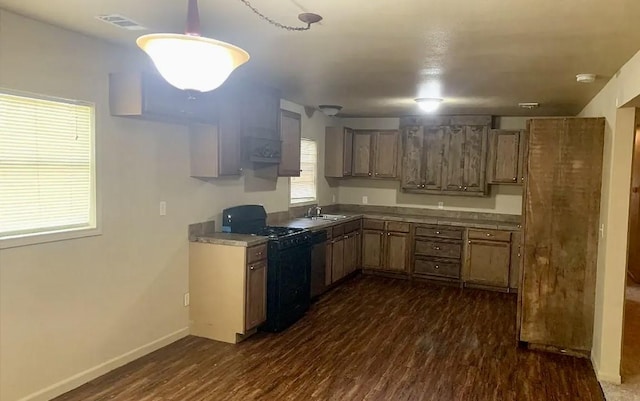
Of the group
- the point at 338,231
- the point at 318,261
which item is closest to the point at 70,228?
the point at 318,261

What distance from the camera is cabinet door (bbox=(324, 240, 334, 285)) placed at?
6008 millimetres

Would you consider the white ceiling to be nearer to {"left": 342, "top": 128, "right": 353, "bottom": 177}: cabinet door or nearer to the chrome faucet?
the chrome faucet

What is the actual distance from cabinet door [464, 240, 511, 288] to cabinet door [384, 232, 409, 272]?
0.87 metres

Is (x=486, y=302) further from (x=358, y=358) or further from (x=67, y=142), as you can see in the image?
(x=67, y=142)

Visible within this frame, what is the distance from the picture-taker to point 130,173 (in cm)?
370

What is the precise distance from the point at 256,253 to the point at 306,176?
2725 mm

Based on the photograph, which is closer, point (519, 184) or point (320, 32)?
point (320, 32)

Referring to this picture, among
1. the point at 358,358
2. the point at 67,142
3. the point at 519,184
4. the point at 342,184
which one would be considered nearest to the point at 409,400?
the point at 358,358

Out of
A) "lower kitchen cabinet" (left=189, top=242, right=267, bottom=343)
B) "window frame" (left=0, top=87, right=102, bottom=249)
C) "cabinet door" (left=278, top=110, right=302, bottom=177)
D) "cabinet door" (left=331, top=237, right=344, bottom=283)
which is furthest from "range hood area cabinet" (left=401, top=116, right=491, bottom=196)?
"window frame" (left=0, top=87, right=102, bottom=249)

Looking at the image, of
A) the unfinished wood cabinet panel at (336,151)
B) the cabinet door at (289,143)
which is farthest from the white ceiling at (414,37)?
the unfinished wood cabinet panel at (336,151)

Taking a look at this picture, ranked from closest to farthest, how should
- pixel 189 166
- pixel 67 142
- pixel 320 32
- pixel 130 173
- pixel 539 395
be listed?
pixel 320 32 → pixel 67 142 → pixel 539 395 → pixel 130 173 → pixel 189 166

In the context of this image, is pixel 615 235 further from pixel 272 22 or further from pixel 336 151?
pixel 336 151

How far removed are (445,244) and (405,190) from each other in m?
1.19

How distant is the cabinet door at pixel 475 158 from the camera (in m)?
6.73
